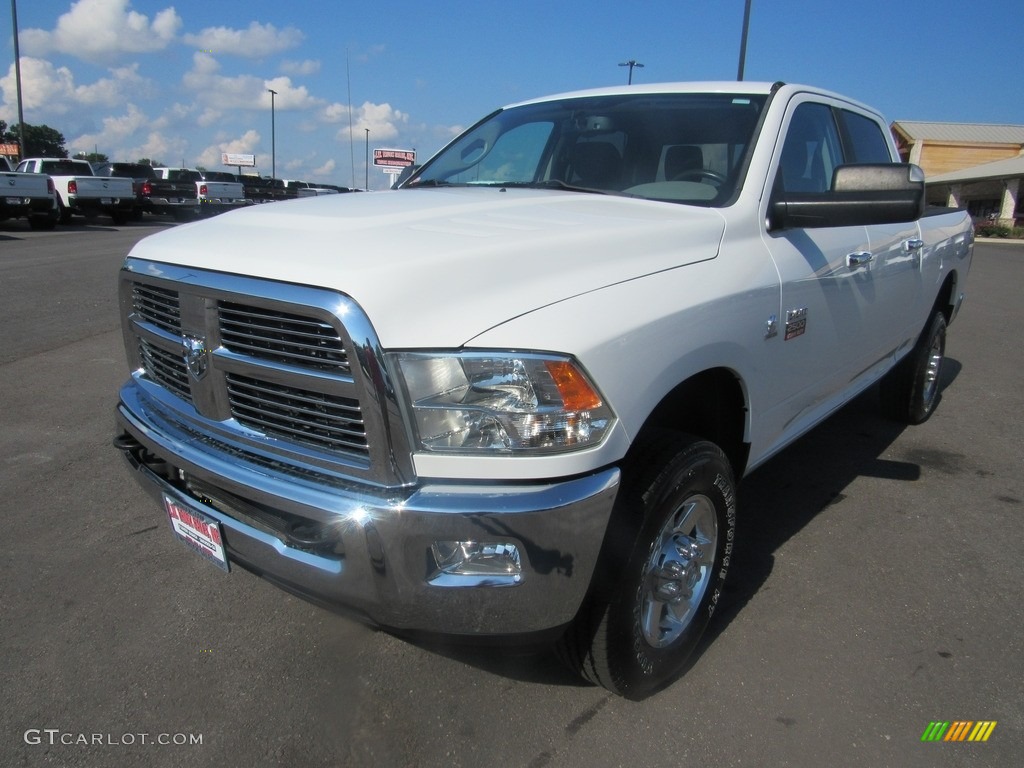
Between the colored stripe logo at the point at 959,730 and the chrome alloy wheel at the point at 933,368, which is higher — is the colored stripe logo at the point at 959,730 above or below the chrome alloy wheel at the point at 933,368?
below

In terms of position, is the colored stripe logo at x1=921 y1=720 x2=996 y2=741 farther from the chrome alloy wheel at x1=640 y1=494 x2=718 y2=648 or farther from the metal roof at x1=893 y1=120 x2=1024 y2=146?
the metal roof at x1=893 y1=120 x2=1024 y2=146

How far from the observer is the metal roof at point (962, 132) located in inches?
1937

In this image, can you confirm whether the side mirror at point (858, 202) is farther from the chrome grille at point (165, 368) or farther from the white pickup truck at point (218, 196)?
the white pickup truck at point (218, 196)

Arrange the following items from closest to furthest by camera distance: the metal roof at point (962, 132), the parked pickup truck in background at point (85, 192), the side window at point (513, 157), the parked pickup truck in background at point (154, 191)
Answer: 1. the side window at point (513, 157)
2. the parked pickup truck in background at point (85, 192)
3. the parked pickup truck in background at point (154, 191)
4. the metal roof at point (962, 132)

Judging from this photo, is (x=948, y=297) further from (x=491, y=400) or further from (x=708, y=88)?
(x=491, y=400)

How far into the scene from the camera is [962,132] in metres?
52.4

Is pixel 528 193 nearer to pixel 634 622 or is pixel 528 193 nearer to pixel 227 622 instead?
pixel 634 622

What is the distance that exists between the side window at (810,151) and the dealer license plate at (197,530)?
237cm

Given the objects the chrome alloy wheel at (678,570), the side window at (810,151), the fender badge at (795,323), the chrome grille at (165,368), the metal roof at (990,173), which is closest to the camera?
the chrome alloy wheel at (678,570)

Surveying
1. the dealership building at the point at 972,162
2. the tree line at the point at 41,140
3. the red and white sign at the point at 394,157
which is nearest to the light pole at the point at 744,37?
the red and white sign at the point at 394,157

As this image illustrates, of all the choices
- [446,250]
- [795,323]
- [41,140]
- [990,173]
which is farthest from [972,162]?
[41,140]

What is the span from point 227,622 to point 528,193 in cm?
200

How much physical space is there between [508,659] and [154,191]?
25.8 metres

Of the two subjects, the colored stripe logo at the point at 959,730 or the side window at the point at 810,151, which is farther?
the side window at the point at 810,151
